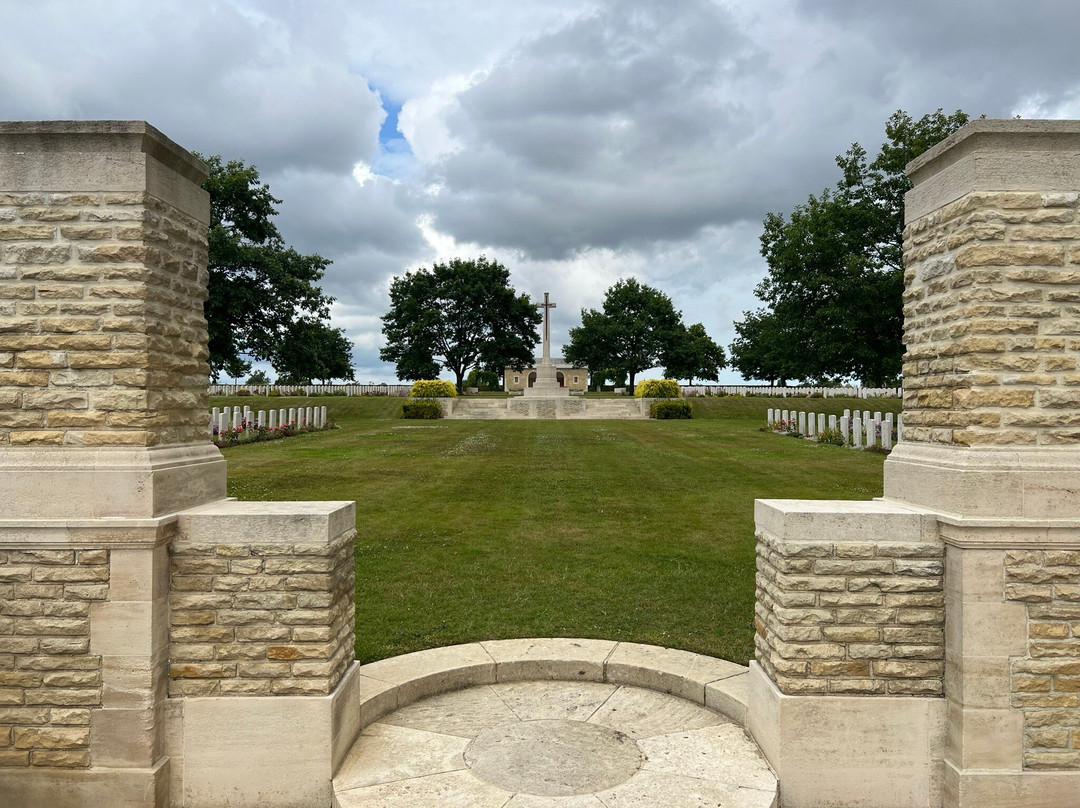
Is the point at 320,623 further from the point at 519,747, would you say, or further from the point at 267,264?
the point at 267,264

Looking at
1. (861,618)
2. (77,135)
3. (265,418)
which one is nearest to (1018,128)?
(861,618)

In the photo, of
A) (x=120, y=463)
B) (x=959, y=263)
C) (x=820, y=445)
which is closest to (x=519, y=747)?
(x=120, y=463)

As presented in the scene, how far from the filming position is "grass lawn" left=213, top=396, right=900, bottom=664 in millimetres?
6273

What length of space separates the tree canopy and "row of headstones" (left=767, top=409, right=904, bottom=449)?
1927 centimetres

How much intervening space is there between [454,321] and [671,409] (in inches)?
955

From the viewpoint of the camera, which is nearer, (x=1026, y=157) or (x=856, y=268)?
(x=1026, y=157)

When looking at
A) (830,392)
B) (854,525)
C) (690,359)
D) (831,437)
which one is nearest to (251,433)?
(831,437)

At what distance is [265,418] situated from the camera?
24453 millimetres

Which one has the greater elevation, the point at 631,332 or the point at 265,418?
the point at 631,332

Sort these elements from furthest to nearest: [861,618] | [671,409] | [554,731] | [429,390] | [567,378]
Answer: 1. [567,378]
2. [429,390]
3. [671,409]
4. [554,731]
5. [861,618]

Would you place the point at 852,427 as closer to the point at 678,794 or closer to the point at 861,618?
the point at 861,618

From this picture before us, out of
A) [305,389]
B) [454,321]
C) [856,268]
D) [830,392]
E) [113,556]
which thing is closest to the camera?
[113,556]

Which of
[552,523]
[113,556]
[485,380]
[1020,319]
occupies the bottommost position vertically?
[552,523]

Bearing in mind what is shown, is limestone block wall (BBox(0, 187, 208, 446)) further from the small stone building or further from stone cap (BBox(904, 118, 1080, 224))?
the small stone building
